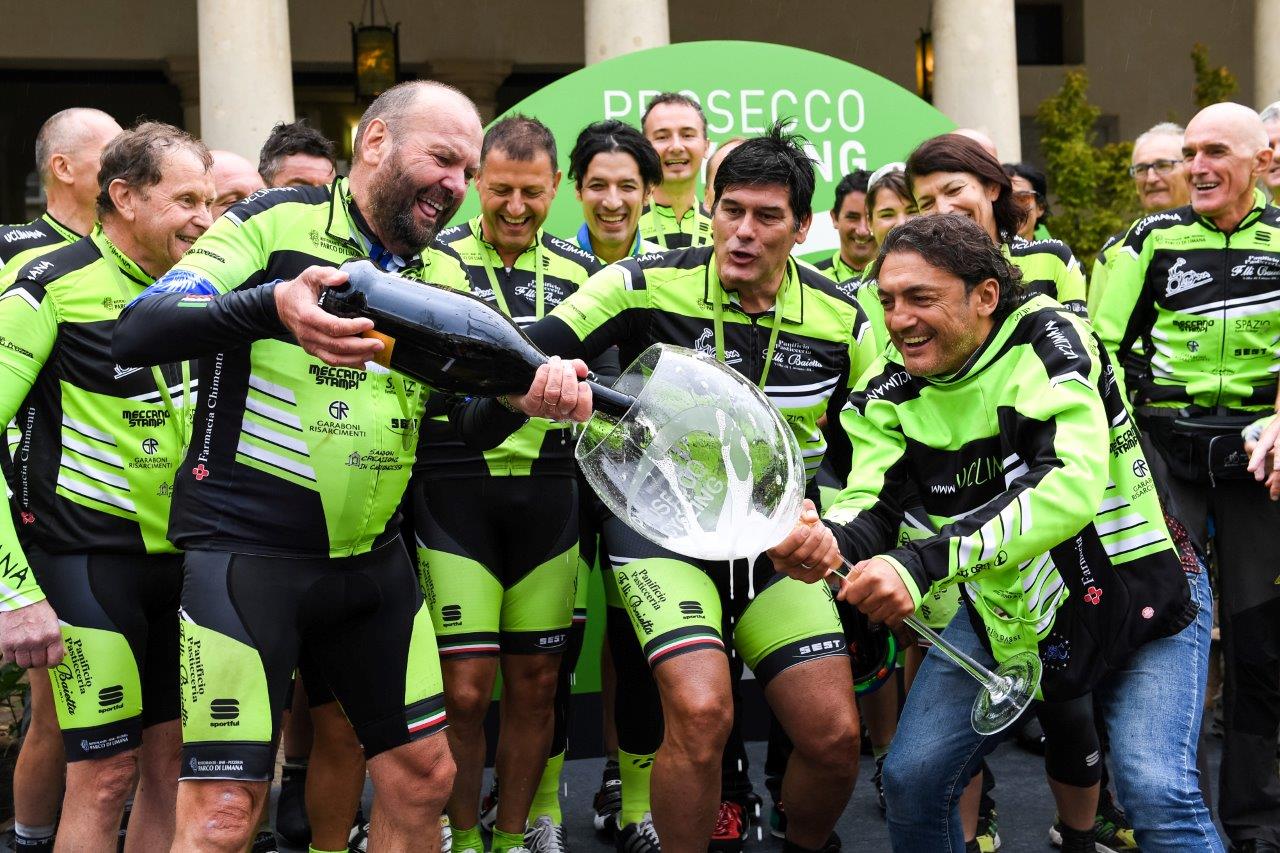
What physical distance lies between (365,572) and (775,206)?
170 cm

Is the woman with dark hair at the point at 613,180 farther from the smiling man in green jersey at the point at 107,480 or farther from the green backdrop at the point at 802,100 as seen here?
the smiling man in green jersey at the point at 107,480

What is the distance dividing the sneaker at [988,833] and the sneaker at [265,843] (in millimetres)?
2380

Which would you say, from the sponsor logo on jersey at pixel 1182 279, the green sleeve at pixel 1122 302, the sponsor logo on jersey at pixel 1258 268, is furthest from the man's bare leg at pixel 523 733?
the sponsor logo on jersey at pixel 1258 268

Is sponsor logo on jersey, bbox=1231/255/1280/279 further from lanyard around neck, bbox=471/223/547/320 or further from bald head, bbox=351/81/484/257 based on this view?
bald head, bbox=351/81/484/257

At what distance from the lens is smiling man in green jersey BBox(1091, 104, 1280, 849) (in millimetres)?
4992

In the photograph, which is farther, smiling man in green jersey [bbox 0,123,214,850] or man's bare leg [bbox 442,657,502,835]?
man's bare leg [bbox 442,657,502,835]

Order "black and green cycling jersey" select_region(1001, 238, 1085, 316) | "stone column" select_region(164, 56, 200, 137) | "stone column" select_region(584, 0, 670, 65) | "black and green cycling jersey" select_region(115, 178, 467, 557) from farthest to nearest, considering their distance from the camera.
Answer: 1. "stone column" select_region(164, 56, 200, 137)
2. "stone column" select_region(584, 0, 670, 65)
3. "black and green cycling jersey" select_region(1001, 238, 1085, 316)
4. "black and green cycling jersey" select_region(115, 178, 467, 557)

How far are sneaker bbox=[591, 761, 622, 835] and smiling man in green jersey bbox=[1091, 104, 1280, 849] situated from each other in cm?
213

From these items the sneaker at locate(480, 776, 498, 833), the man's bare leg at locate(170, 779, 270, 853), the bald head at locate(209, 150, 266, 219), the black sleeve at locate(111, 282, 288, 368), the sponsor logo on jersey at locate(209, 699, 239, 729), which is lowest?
the sneaker at locate(480, 776, 498, 833)

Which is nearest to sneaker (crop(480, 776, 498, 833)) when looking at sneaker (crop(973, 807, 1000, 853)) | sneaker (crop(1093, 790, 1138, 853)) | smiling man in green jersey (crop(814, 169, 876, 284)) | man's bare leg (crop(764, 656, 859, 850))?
man's bare leg (crop(764, 656, 859, 850))

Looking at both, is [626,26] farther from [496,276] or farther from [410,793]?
[410,793]

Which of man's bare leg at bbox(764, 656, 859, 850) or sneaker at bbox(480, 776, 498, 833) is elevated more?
man's bare leg at bbox(764, 656, 859, 850)

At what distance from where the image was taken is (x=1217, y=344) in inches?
213

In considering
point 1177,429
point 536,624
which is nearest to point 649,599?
point 536,624
